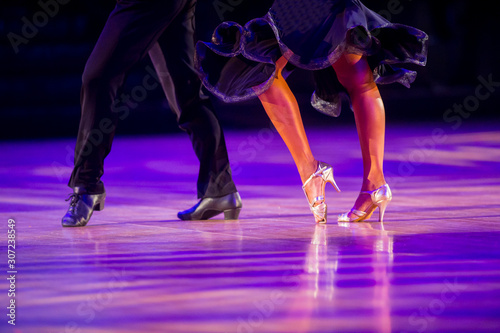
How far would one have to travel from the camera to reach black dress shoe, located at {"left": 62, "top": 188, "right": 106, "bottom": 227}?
7.97 feet

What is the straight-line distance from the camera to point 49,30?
7.10m

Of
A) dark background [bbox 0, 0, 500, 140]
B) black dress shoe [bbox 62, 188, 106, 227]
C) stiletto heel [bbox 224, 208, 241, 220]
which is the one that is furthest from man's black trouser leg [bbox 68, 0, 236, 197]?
dark background [bbox 0, 0, 500, 140]

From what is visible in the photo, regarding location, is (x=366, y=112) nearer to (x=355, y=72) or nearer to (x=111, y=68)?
(x=355, y=72)

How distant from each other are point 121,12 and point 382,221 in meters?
0.96

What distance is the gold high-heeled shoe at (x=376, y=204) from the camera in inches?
95.4

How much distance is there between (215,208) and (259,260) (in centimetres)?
72

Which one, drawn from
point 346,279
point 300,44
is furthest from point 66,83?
point 346,279

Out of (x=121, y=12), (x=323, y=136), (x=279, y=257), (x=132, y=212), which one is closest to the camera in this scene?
(x=279, y=257)

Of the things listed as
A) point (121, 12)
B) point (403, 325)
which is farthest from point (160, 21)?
point (403, 325)

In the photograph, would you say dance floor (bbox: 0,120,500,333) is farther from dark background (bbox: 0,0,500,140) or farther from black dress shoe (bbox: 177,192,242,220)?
dark background (bbox: 0,0,500,140)

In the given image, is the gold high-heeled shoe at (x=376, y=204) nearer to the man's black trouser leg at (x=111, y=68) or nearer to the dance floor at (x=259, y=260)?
the dance floor at (x=259, y=260)

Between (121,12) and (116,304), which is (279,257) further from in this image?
(121,12)

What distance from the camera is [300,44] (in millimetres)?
2307

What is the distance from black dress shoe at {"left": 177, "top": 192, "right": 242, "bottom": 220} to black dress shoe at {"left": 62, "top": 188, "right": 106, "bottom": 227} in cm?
26
